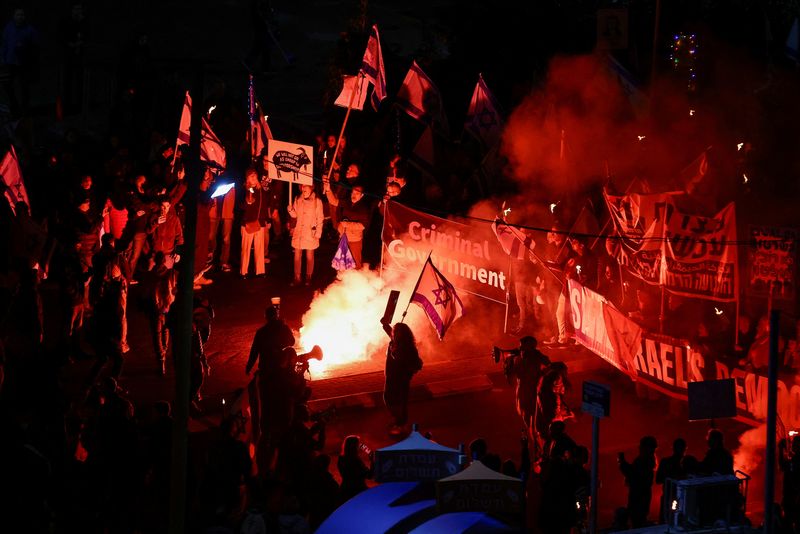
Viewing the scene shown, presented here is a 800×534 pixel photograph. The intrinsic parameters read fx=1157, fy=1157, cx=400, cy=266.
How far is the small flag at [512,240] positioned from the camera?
17.8 metres

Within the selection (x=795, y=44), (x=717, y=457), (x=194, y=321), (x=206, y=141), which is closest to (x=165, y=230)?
(x=206, y=141)

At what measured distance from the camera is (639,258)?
56.5 ft

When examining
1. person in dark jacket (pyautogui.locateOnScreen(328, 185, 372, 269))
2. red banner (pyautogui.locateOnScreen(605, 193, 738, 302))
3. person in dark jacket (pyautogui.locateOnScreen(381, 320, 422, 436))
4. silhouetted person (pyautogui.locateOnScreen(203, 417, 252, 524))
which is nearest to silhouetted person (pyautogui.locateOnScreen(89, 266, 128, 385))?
person in dark jacket (pyautogui.locateOnScreen(381, 320, 422, 436))

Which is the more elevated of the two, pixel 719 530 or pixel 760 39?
pixel 760 39

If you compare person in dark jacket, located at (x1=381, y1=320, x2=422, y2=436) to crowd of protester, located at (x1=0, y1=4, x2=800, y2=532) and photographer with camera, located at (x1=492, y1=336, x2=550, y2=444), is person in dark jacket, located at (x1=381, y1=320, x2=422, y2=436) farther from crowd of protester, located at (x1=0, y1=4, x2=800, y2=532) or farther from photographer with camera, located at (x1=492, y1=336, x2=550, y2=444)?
photographer with camera, located at (x1=492, y1=336, x2=550, y2=444)

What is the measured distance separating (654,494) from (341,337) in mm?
6019

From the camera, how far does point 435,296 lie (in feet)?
50.8

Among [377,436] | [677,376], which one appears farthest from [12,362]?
[677,376]

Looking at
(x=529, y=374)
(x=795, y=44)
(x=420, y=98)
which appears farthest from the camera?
(x=420, y=98)

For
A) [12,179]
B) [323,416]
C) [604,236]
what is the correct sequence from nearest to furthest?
[323,416], [12,179], [604,236]

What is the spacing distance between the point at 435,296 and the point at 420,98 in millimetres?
5733

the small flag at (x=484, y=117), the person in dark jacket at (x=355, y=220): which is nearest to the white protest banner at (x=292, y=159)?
the person in dark jacket at (x=355, y=220)

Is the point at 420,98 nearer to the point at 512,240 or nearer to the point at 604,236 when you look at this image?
the point at 512,240

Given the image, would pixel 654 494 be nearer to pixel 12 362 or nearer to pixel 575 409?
pixel 575 409
